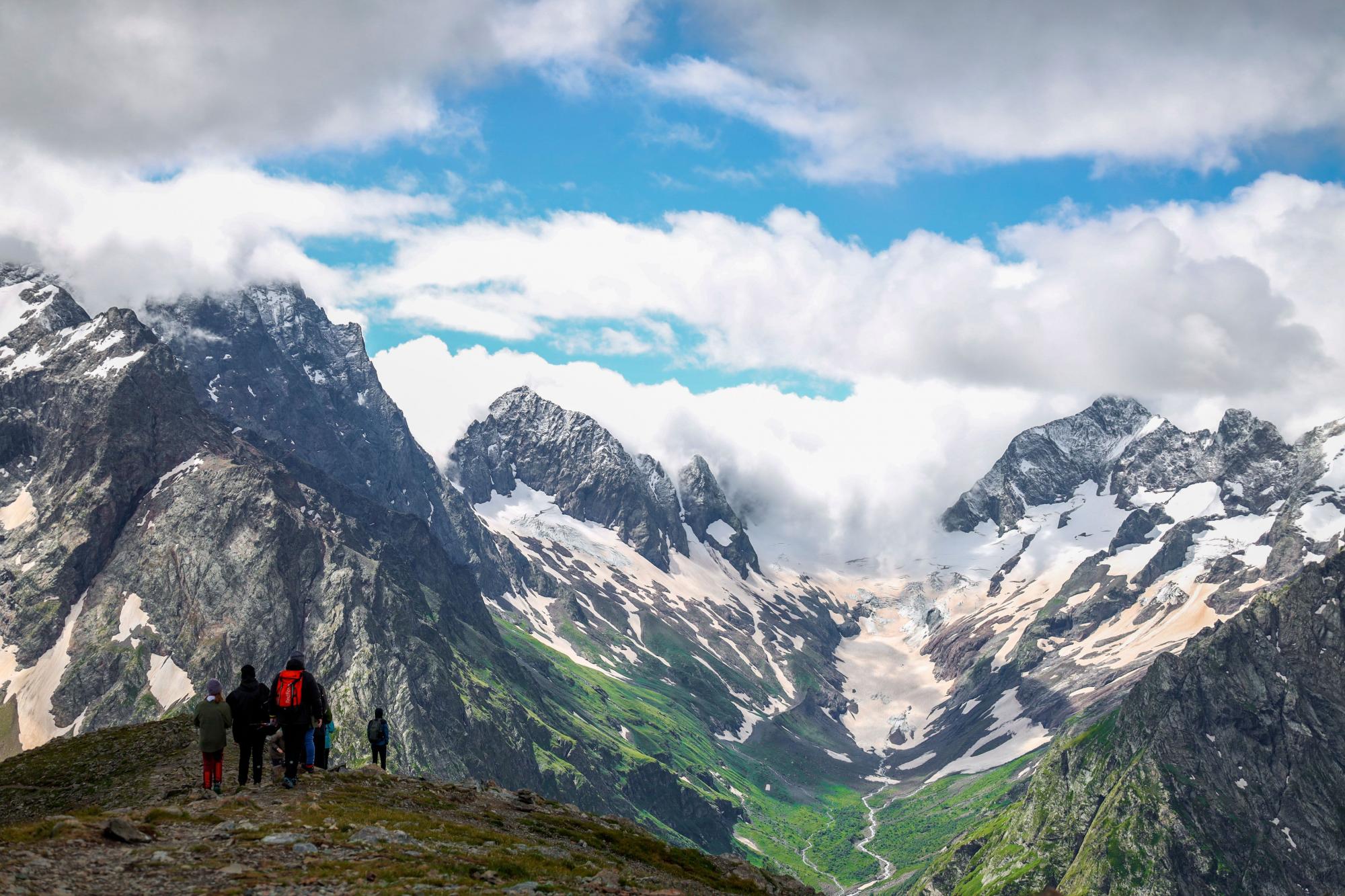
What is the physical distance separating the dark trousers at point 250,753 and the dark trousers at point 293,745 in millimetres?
1131

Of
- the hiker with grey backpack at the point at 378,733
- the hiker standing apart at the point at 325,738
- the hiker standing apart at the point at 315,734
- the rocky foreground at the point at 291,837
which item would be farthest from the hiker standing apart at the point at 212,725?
the hiker with grey backpack at the point at 378,733

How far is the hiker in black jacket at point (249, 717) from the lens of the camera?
149 ft

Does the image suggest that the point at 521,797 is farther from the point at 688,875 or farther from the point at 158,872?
the point at 158,872

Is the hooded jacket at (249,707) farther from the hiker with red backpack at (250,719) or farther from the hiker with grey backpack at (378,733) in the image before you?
the hiker with grey backpack at (378,733)

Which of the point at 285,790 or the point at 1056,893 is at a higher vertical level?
the point at 285,790

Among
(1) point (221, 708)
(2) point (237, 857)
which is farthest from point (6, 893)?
(1) point (221, 708)

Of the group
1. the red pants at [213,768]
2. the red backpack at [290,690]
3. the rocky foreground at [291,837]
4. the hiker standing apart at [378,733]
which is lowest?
the rocky foreground at [291,837]

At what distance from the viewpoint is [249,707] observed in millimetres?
45344

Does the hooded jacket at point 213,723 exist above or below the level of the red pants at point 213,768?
above

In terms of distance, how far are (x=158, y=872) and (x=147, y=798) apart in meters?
19.2

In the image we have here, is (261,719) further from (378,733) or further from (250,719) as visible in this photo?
(378,733)

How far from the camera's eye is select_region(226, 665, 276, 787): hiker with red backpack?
45.3 m

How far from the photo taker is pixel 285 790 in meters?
47.2

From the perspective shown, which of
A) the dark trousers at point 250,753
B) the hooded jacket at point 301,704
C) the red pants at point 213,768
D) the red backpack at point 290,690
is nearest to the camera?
the red pants at point 213,768
